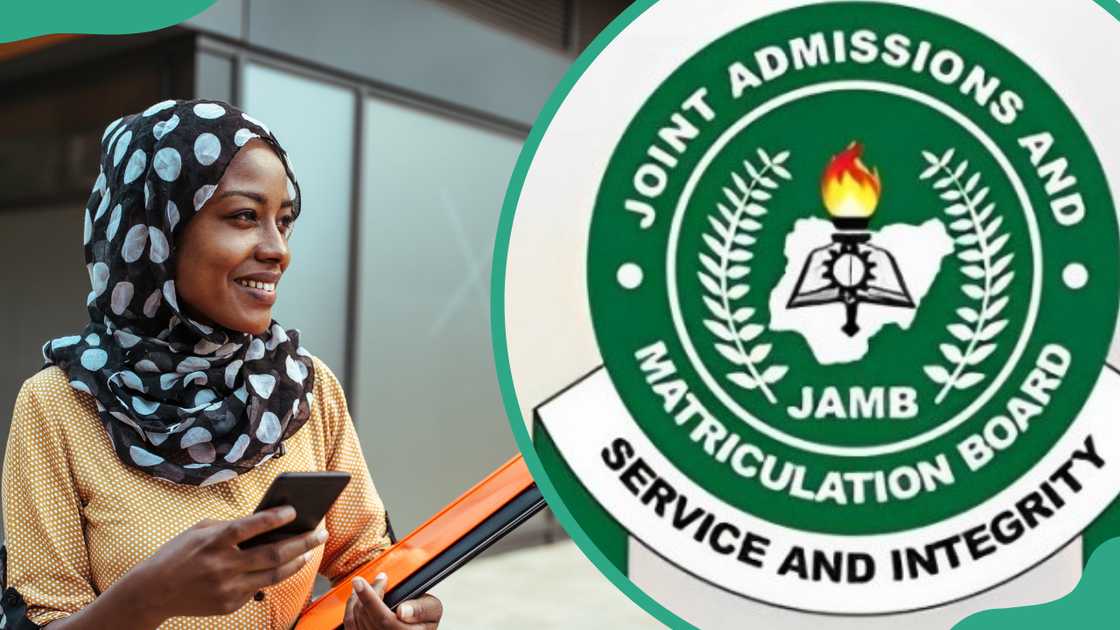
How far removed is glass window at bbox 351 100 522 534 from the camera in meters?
5.24

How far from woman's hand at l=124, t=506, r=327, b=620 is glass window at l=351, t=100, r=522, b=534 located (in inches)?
164

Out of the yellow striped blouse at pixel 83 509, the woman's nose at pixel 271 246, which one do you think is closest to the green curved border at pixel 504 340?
the woman's nose at pixel 271 246

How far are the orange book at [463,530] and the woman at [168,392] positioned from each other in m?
0.03

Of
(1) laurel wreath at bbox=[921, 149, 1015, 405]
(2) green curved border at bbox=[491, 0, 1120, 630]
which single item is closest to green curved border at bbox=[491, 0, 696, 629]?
(2) green curved border at bbox=[491, 0, 1120, 630]

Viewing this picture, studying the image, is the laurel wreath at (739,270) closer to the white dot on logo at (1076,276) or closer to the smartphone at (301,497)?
the white dot on logo at (1076,276)

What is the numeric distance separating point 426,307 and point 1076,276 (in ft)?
16.1

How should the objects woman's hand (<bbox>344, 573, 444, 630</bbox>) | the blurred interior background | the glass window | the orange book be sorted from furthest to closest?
the glass window, the blurred interior background, woman's hand (<bbox>344, 573, 444, 630</bbox>), the orange book

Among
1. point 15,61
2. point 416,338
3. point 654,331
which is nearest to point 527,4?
point 416,338

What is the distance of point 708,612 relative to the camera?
2.81 feet

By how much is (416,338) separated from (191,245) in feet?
14.2

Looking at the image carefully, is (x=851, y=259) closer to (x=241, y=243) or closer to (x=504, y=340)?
(x=504, y=340)

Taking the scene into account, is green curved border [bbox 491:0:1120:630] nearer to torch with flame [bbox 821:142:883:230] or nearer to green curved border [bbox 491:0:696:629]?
green curved border [bbox 491:0:696:629]

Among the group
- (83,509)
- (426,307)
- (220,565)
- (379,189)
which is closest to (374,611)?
(220,565)

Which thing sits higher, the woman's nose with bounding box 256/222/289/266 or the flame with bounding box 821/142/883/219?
the flame with bounding box 821/142/883/219
